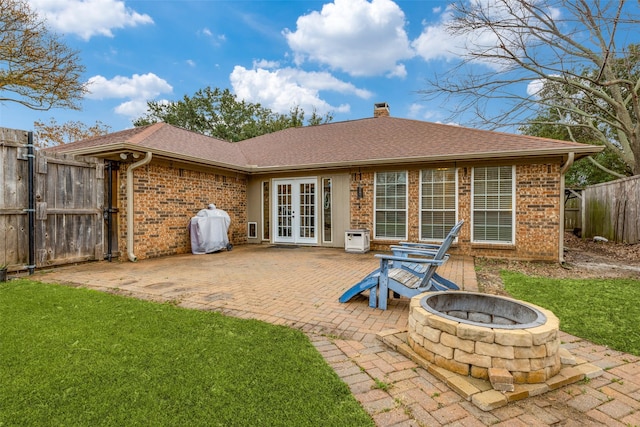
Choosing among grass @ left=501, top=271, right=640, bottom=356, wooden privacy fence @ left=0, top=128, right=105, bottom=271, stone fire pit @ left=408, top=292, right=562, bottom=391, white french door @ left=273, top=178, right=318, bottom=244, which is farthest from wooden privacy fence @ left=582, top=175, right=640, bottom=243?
wooden privacy fence @ left=0, top=128, right=105, bottom=271

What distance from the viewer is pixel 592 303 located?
13.1ft

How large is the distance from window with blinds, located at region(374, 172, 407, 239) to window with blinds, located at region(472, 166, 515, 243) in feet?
5.67

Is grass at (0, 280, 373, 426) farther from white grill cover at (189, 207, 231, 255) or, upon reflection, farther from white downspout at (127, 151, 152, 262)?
white grill cover at (189, 207, 231, 255)

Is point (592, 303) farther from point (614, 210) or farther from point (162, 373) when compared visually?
point (614, 210)

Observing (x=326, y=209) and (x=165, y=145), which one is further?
(x=326, y=209)

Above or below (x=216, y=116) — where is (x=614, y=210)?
below

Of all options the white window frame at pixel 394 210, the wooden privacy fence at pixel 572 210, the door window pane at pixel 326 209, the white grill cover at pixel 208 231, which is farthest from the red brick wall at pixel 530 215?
the wooden privacy fence at pixel 572 210

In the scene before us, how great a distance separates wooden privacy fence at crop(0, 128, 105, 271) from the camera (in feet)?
17.7

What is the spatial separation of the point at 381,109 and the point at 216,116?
59.1 ft

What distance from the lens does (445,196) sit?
26.9 feet

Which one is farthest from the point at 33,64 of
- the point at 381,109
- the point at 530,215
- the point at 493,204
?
the point at 530,215

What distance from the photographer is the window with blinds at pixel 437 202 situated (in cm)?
814

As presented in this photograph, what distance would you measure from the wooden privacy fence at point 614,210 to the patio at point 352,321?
6.00 meters

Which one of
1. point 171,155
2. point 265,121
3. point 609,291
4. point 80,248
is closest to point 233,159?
point 171,155
